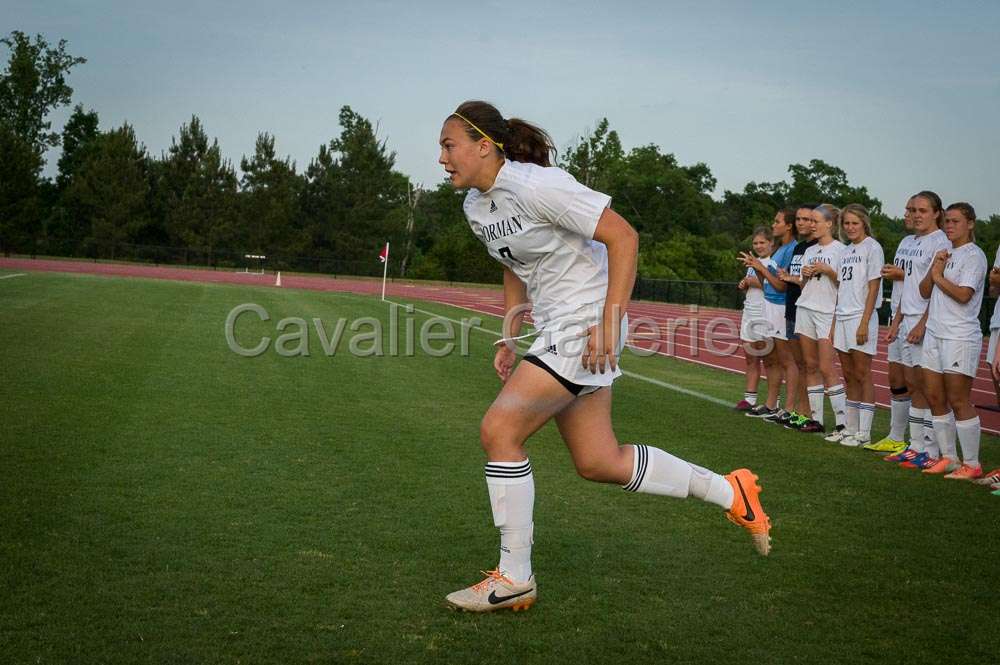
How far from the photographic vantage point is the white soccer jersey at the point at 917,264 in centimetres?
805

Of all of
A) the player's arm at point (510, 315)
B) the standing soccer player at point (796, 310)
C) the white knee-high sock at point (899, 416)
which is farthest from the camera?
the standing soccer player at point (796, 310)

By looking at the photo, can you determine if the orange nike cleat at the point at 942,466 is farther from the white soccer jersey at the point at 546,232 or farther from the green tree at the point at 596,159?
the green tree at the point at 596,159

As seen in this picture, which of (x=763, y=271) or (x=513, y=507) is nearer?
(x=513, y=507)

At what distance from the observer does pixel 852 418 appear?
30.7ft

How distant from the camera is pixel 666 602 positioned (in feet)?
13.6

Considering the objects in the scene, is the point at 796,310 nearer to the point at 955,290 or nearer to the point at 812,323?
the point at 812,323

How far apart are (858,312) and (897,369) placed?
0.67m

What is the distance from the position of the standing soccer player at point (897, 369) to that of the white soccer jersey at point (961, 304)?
0.63 metres

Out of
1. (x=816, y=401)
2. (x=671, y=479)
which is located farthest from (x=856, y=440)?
(x=671, y=479)

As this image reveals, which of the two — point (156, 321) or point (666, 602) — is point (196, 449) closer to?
point (666, 602)

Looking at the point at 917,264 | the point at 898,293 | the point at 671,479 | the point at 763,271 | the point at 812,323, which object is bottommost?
the point at 671,479

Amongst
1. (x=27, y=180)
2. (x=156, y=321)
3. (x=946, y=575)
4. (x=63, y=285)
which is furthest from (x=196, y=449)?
(x=27, y=180)

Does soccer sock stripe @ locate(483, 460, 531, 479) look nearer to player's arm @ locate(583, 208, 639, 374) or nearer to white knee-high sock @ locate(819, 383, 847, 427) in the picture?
player's arm @ locate(583, 208, 639, 374)

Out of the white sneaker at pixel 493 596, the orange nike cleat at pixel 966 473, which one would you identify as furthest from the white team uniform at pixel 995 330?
the white sneaker at pixel 493 596
